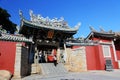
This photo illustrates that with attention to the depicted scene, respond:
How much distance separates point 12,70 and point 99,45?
8781 mm

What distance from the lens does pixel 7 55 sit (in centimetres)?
1002

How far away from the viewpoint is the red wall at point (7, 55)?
9773mm

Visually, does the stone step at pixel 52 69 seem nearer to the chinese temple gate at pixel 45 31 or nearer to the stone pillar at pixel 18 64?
the chinese temple gate at pixel 45 31

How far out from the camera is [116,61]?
14.9 metres

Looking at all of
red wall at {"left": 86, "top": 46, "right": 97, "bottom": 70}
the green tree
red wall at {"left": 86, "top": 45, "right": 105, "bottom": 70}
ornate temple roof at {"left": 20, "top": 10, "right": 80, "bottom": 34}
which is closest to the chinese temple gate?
ornate temple roof at {"left": 20, "top": 10, "right": 80, "bottom": 34}

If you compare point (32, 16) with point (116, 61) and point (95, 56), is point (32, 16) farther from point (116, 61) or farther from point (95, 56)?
point (116, 61)

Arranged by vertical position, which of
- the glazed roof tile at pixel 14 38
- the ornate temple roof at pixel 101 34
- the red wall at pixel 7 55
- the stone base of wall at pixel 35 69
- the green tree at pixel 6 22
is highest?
the green tree at pixel 6 22

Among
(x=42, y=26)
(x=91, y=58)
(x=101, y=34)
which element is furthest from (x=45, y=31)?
(x=101, y=34)

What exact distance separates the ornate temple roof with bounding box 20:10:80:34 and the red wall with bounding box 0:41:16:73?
2.13 meters

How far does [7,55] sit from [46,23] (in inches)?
176

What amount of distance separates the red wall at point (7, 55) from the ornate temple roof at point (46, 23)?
6.98 feet

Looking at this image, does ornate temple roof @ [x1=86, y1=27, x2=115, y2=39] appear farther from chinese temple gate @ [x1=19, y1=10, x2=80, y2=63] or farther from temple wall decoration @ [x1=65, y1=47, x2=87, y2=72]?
temple wall decoration @ [x1=65, y1=47, x2=87, y2=72]

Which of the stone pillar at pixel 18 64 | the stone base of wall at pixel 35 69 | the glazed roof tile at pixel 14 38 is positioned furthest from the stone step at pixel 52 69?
the glazed roof tile at pixel 14 38

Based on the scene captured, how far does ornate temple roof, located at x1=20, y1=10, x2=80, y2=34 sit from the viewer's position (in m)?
11.4
